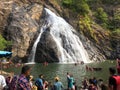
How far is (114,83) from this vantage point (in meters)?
11.9

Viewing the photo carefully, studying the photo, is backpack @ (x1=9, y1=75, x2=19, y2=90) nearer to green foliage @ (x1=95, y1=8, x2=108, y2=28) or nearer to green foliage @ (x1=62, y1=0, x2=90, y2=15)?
green foliage @ (x1=62, y1=0, x2=90, y2=15)

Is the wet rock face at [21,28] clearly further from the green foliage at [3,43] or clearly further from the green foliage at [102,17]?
the green foliage at [102,17]

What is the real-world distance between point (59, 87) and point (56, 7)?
2540 inches

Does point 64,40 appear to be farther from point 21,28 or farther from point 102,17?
point 102,17

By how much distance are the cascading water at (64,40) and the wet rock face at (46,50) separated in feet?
2.95

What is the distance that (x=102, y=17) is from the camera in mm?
98188

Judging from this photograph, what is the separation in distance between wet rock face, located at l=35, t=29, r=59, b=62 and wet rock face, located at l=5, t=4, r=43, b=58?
232cm

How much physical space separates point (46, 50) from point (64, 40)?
23.6ft

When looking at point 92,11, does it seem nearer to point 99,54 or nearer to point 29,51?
point 99,54

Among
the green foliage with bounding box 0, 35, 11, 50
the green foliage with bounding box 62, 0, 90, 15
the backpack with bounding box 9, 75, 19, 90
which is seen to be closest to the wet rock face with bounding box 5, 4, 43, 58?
the green foliage with bounding box 0, 35, 11, 50

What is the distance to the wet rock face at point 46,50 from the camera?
225ft

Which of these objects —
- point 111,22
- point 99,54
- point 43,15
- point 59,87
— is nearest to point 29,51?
point 43,15

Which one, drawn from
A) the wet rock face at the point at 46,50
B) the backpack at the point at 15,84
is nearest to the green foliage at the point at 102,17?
the wet rock face at the point at 46,50

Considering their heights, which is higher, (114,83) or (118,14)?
(118,14)
